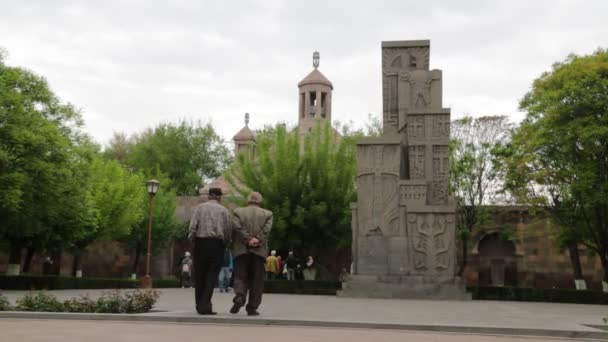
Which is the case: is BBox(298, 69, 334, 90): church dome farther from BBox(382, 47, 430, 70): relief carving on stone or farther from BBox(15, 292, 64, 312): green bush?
BBox(15, 292, 64, 312): green bush

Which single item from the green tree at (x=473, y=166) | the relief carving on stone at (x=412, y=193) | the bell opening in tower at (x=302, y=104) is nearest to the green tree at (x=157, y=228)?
the green tree at (x=473, y=166)

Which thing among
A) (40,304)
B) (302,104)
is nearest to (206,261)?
(40,304)

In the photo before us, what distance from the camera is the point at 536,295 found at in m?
21.9

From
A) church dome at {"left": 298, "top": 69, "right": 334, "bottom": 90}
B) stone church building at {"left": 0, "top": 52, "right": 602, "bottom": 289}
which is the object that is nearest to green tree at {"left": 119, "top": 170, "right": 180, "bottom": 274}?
stone church building at {"left": 0, "top": 52, "right": 602, "bottom": 289}

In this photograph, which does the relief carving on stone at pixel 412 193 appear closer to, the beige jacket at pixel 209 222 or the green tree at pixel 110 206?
the beige jacket at pixel 209 222

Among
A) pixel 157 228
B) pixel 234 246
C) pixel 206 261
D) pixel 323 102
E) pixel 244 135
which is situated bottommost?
pixel 206 261

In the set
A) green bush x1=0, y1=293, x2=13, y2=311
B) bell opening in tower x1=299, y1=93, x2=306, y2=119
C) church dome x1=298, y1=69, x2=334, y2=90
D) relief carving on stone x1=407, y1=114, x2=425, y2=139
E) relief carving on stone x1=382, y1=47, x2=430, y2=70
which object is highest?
church dome x1=298, y1=69, x2=334, y2=90

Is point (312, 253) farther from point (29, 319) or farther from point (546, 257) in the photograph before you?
point (29, 319)

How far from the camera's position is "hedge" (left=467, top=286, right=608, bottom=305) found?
21.7 meters

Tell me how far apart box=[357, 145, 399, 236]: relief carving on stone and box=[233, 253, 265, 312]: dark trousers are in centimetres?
977

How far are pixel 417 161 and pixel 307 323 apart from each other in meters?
12.3

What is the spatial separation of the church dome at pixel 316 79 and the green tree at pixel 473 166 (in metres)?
27.2

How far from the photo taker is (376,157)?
65.5ft

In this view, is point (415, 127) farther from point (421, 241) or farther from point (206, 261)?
point (206, 261)
